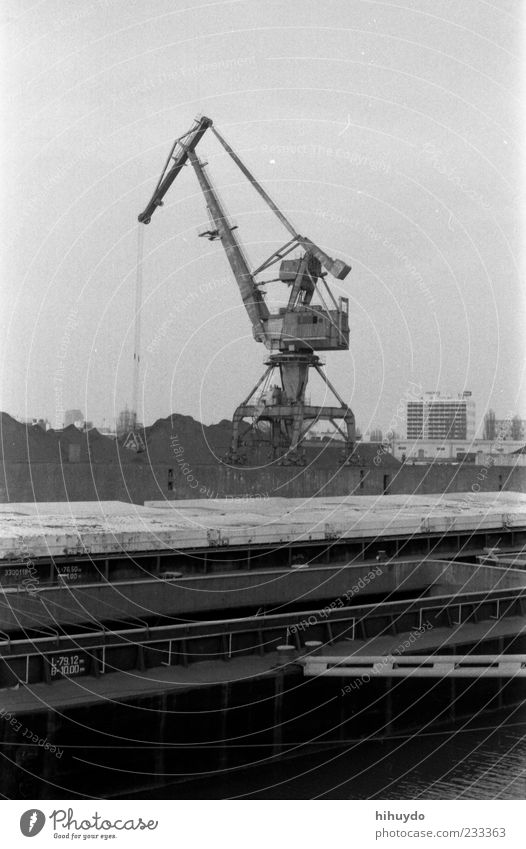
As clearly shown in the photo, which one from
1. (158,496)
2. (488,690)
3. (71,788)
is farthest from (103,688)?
(158,496)

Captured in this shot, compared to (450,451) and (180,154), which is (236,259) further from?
(450,451)

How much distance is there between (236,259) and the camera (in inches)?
1291

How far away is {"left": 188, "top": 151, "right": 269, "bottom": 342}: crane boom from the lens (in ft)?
102

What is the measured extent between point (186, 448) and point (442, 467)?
1246 centimetres

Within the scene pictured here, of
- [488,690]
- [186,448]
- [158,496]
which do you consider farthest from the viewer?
[186,448]

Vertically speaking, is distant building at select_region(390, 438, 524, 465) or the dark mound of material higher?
distant building at select_region(390, 438, 524, 465)

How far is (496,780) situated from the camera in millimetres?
11172

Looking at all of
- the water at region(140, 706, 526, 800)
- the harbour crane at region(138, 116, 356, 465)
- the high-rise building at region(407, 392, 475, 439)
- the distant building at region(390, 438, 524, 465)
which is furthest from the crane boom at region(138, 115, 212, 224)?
the high-rise building at region(407, 392, 475, 439)

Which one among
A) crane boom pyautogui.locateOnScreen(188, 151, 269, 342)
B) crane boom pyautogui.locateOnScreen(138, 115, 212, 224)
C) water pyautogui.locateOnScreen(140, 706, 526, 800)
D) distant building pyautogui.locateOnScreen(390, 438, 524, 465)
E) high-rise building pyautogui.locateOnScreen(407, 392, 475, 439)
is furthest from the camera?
high-rise building pyautogui.locateOnScreen(407, 392, 475, 439)

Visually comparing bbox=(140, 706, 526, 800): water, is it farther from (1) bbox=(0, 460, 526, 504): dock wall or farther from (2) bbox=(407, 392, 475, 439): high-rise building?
(2) bbox=(407, 392, 475, 439): high-rise building

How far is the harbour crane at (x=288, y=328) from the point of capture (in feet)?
101

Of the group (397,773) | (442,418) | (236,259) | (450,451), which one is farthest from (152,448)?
(442,418)

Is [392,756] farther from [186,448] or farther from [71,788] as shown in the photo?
[186,448]

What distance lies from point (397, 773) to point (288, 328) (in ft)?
73.3
